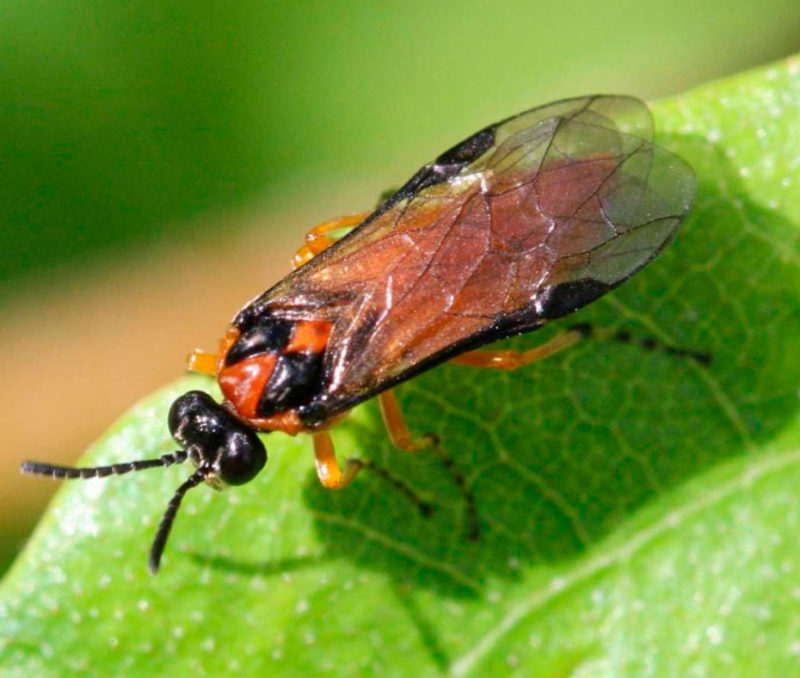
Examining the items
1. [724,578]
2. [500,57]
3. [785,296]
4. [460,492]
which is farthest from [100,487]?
[500,57]

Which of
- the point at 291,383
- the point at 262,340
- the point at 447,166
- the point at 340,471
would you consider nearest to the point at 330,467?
the point at 340,471

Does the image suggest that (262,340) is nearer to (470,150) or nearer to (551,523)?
(470,150)

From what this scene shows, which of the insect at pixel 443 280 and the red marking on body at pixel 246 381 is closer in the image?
the insect at pixel 443 280

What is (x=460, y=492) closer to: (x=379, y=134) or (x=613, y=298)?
(x=613, y=298)

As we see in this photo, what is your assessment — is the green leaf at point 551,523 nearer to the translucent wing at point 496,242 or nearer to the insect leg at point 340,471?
the insect leg at point 340,471

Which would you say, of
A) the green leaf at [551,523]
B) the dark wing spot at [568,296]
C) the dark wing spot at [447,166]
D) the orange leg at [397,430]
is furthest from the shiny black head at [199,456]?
the dark wing spot at [568,296]

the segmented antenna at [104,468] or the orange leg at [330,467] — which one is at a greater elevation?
the segmented antenna at [104,468]

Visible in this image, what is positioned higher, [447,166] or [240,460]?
[447,166]

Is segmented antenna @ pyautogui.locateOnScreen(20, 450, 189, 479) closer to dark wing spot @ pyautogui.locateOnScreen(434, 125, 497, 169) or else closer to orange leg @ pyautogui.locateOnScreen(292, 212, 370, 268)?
orange leg @ pyautogui.locateOnScreen(292, 212, 370, 268)
